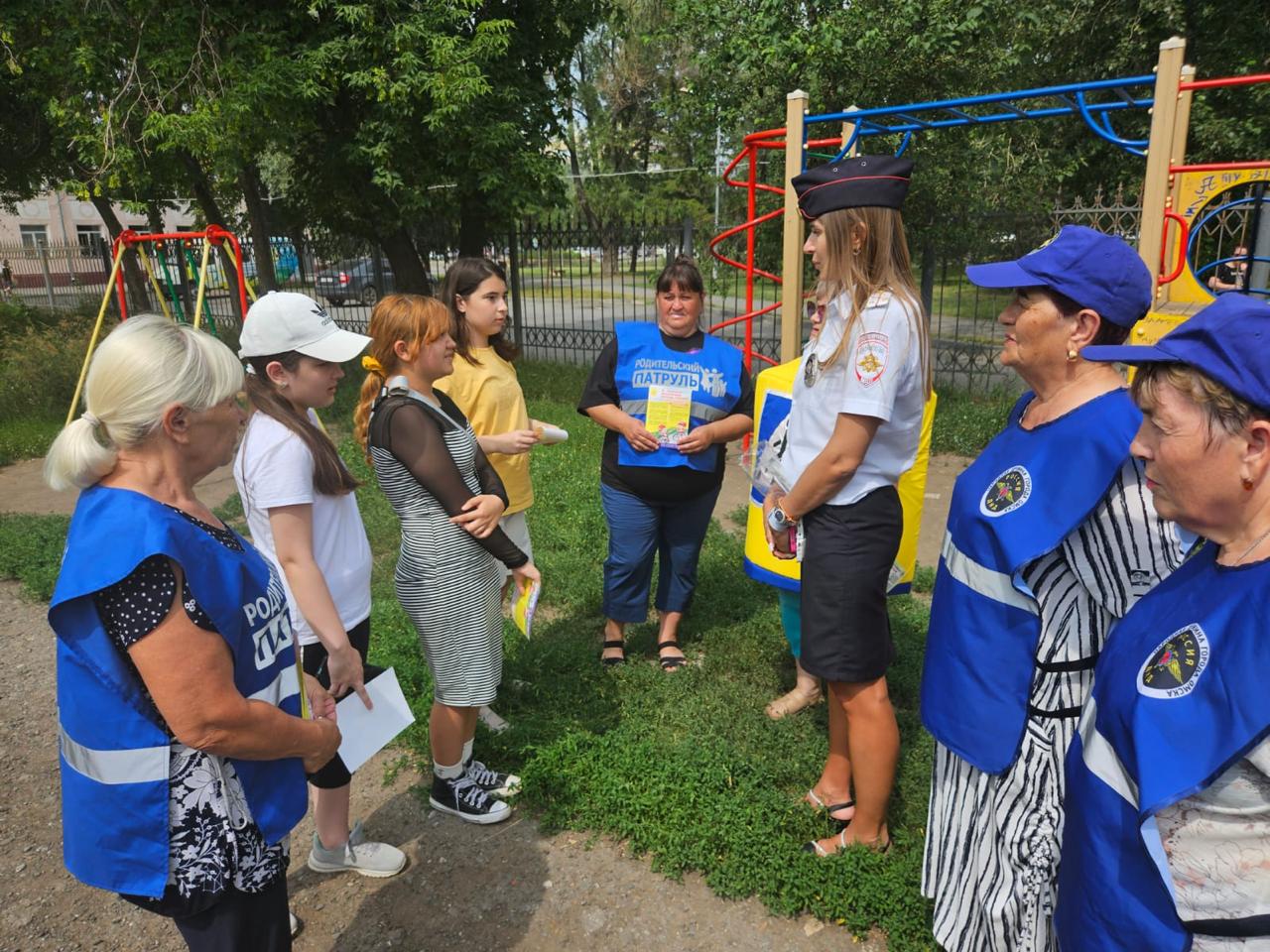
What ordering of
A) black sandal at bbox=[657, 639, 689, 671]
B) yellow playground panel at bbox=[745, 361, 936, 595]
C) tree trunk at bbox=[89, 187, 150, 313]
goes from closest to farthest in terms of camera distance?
yellow playground panel at bbox=[745, 361, 936, 595]
black sandal at bbox=[657, 639, 689, 671]
tree trunk at bbox=[89, 187, 150, 313]

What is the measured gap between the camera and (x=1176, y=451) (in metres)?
1.24

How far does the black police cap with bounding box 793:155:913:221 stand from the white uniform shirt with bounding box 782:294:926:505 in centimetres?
27

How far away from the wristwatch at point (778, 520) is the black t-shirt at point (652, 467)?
3.61ft

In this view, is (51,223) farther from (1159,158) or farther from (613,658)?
(1159,158)

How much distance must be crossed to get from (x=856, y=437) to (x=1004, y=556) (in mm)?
652

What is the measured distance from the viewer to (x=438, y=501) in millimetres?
2619

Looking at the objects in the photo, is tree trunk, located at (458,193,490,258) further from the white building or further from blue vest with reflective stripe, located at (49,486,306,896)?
the white building

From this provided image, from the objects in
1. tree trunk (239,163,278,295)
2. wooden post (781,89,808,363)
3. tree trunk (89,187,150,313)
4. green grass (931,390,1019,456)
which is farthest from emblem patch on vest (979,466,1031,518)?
tree trunk (89,187,150,313)

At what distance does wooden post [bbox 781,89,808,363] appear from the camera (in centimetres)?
598

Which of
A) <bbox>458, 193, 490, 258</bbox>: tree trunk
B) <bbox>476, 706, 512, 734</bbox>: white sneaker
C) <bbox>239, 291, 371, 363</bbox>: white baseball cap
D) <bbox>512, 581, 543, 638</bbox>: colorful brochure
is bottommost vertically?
<bbox>476, 706, 512, 734</bbox>: white sneaker

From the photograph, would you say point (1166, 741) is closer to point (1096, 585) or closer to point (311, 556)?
point (1096, 585)

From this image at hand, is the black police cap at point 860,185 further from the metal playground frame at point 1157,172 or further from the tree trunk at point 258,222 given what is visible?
the tree trunk at point 258,222

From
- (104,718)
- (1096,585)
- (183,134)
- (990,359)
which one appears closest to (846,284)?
(1096,585)

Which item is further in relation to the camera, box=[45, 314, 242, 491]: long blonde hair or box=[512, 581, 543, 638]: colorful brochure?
box=[512, 581, 543, 638]: colorful brochure
